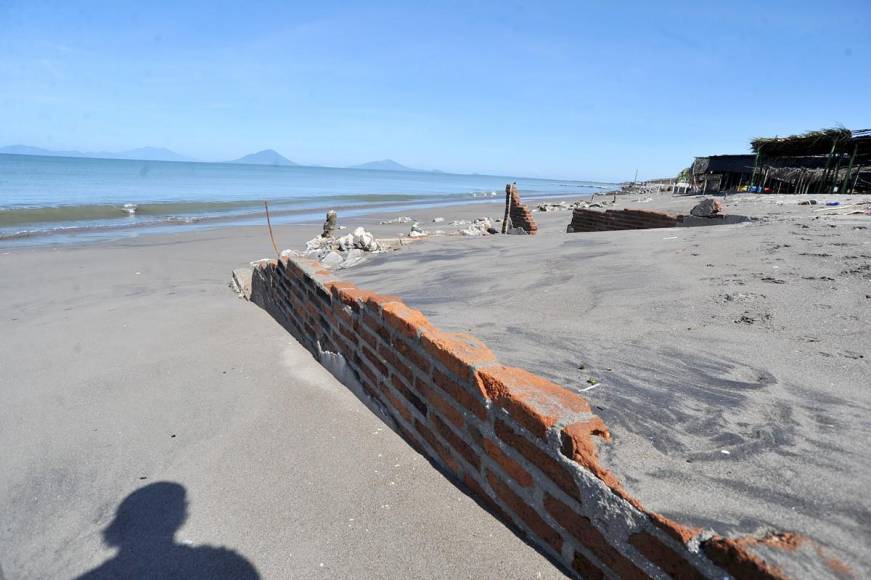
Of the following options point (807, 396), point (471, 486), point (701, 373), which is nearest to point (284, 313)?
point (471, 486)

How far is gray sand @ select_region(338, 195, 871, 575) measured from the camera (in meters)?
1.22

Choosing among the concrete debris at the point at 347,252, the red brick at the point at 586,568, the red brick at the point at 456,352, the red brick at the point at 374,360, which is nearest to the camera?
the red brick at the point at 586,568

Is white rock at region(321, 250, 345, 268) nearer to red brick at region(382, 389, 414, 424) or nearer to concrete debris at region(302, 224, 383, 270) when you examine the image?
concrete debris at region(302, 224, 383, 270)

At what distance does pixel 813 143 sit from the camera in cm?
1638

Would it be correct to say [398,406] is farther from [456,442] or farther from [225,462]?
[225,462]

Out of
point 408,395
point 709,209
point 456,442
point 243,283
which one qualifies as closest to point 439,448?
point 456,442

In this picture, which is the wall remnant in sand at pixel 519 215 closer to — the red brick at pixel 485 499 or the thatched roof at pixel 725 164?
the red brick at pixel 485 499

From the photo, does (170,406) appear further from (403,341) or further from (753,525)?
(753,525)

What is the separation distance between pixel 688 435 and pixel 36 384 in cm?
448

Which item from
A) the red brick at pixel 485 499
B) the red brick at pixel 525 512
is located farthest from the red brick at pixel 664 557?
the red brick at pixel 485 499

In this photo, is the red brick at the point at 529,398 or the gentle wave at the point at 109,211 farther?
the gentle wave at the point at 109,211

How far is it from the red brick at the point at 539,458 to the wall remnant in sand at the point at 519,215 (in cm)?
825

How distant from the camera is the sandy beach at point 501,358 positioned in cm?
139

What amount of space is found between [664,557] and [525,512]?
56 cm
